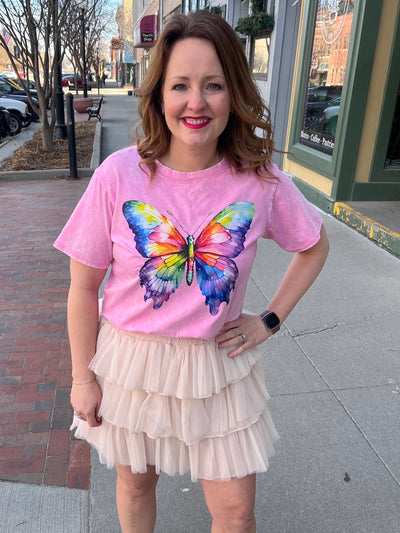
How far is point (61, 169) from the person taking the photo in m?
10.2

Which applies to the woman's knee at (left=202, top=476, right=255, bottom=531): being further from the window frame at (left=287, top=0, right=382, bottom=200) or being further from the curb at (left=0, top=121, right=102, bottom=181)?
the curb at (left=0, top=121, right=102, bottom=181)

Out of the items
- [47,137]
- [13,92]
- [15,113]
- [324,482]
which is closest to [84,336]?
[324,482]

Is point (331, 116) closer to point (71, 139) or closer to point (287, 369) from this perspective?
point (287, 369)

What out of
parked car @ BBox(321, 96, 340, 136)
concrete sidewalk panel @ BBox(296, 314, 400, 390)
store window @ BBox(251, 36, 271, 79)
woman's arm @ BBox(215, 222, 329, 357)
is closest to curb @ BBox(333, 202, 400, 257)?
parked car @ BBox(321, 96, 340, 136)

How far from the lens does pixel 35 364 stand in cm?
354

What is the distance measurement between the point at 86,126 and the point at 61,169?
7.89 meters

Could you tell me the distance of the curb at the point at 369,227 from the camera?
5.09m

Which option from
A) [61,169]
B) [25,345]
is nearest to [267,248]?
[25,345]

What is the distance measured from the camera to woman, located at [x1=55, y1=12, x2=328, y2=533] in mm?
1496

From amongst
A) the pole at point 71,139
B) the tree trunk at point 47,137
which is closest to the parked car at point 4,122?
the tree trunk at point 47,137

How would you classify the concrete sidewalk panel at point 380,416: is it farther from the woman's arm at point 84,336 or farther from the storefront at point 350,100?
the storefront at point 350,100

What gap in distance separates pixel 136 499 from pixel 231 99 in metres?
1.39

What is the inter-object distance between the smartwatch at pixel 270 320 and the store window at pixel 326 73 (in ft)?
17.1

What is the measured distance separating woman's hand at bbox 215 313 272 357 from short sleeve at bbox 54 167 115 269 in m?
0.46
